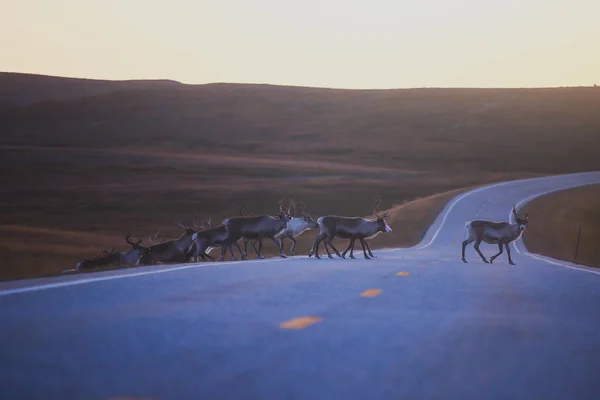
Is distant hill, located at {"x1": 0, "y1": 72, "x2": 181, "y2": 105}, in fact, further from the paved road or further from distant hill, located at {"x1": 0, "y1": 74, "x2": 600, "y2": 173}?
the paved road

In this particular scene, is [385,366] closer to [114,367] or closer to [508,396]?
[508,396]

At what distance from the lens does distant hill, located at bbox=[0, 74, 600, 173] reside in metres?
132

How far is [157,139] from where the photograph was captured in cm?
14038

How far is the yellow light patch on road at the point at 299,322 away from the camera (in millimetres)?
9258

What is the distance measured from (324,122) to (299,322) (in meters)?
150

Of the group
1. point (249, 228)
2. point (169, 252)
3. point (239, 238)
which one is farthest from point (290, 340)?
point (169, 252)

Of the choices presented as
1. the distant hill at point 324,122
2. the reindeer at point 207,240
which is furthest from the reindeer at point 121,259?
the distant hill at point 324,122

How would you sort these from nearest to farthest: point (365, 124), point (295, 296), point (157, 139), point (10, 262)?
1. point (295, 296)
2. point (10, 262)
3. point (157, 139)
4. point (365, 124)

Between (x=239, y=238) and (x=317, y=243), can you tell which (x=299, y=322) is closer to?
(x=317, y=243)

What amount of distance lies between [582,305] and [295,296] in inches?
156

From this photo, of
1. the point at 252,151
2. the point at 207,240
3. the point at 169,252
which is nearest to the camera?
the point at 207,240

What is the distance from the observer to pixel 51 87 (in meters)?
179

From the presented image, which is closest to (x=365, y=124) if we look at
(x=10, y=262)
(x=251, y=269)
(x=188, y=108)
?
(x=188, y=108)

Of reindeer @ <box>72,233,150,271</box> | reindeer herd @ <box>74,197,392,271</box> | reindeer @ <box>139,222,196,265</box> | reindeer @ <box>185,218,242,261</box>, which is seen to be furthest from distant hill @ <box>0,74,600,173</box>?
reindeer @ <box>185,218,242,261</box>
